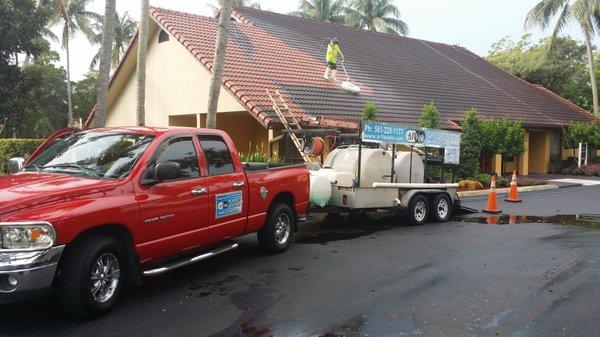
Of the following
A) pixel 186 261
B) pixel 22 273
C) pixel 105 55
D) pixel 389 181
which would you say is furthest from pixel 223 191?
pixel 105 55

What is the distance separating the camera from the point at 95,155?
606cm

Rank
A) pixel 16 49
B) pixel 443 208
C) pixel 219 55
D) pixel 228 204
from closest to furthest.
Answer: pixel 228 204, pixel 443 208, pixel 219 55, pixel 16 49

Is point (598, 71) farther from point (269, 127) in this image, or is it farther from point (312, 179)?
point (312, 179)

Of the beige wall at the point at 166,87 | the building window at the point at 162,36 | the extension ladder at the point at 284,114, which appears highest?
the building window at the point at 162,36

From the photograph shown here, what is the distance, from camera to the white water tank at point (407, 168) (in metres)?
11.1

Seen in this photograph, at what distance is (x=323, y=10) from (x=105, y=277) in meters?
47.1

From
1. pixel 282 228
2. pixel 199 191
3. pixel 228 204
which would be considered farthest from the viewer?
pixel 282 228

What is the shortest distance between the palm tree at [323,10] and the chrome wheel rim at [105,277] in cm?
4629

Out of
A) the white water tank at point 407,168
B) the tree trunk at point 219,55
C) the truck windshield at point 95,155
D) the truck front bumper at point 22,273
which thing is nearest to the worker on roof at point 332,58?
the tree trunk at point 219,55

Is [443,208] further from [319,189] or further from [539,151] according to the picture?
[539,151]

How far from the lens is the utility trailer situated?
10.1 m

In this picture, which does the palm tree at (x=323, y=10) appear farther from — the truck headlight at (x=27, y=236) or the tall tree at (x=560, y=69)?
the truck headlight at (x=27, y=236)

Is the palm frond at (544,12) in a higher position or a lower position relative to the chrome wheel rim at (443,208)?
higher

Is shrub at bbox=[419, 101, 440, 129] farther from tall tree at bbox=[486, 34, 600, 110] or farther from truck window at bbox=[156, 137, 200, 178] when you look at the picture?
tall tree at bbox=[486, 34, 600, 110]
